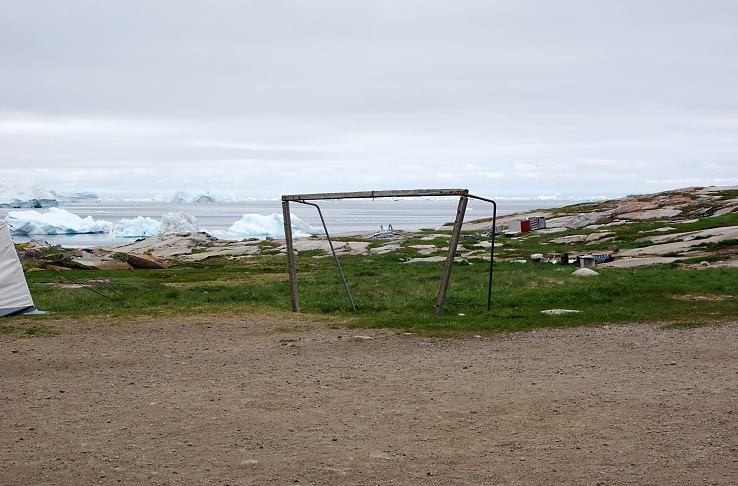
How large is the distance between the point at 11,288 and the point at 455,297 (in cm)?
898

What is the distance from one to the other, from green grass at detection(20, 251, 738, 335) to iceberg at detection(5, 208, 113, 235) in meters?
59.9

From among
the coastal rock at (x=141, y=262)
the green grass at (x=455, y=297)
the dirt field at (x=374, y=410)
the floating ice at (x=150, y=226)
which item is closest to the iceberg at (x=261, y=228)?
the floating ice at (x=150, y=226)

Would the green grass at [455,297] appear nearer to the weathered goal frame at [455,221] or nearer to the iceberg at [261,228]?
the weathered goal frame at [455,221]

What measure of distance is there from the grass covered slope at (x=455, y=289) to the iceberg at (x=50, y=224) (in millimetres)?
53045

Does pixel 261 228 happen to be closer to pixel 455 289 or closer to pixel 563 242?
pixel 563 242

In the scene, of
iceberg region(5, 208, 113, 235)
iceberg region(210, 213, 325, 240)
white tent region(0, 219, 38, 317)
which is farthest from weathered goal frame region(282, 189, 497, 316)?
iceberg region(5, 208, 113, 235)

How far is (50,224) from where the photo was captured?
84.4 m

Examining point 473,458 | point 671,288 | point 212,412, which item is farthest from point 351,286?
point 473,458

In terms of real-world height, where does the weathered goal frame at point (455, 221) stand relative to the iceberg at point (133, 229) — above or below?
above

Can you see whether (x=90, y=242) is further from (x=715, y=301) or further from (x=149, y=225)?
(x=715, y=301)

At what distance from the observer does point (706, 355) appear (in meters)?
10.4

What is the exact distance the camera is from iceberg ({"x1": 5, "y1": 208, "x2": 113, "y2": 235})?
3174 inches

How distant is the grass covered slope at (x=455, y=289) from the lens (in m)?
14.6

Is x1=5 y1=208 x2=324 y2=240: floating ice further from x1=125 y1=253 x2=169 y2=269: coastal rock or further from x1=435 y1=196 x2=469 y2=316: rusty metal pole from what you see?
x1=435 y1=196 x2=469 y2=316: rusty metal pole
